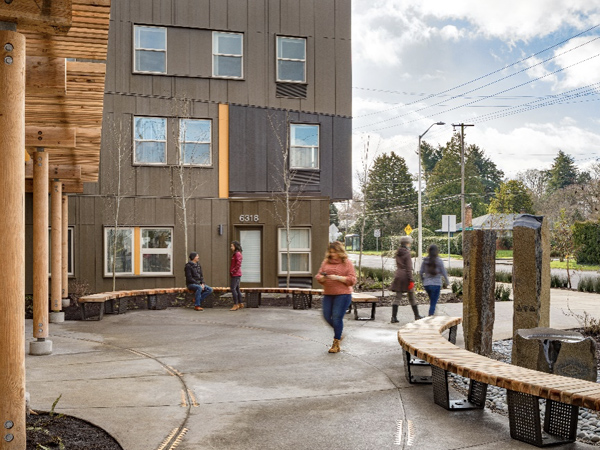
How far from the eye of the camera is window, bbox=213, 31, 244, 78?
22.7 meters

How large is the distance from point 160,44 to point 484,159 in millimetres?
88987

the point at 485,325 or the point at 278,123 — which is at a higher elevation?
the point at 278,123

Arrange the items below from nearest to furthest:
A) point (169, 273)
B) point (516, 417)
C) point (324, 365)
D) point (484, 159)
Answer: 1. point (516, 417)
2. point (324, 365)
3. point (169, 273)
4. point (484, 159)

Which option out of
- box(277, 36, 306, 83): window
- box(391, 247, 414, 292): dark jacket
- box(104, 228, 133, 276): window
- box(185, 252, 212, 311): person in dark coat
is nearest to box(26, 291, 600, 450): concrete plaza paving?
box(391, 247, 414, 292): dark jacket

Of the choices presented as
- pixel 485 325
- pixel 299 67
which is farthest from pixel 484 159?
pixel 485 325

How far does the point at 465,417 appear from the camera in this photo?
259 inches

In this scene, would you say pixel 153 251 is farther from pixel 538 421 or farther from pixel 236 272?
pixel 538 421

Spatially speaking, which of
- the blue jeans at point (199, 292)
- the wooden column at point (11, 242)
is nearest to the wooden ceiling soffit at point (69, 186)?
the blue jeans at point (199, 292)

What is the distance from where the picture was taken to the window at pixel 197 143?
22422mm

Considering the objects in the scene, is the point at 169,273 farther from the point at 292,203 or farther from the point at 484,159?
the point at 484,159

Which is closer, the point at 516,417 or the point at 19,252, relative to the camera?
the point at 19,252

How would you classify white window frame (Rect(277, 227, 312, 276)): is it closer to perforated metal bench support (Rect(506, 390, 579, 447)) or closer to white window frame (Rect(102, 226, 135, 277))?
white window frame (Rect(102, 226, 135, 277))

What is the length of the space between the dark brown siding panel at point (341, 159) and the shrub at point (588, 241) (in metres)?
23.5

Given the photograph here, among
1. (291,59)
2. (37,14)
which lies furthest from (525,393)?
(291,59)
